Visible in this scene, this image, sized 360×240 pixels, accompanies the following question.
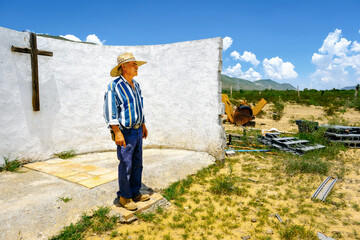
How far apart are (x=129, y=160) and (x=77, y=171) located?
67.1 inches

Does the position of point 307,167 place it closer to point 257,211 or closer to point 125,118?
point 257,211

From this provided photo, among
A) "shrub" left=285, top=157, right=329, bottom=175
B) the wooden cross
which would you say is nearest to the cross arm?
the wooden cross

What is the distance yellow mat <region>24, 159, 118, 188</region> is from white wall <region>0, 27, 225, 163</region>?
437mm

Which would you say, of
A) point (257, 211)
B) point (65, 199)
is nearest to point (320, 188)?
point (257, 211)

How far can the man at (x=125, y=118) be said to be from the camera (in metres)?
2.72

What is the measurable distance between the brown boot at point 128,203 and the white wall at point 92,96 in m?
2.71

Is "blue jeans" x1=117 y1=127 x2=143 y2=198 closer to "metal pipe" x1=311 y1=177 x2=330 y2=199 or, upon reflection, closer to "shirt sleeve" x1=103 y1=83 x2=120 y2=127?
"shirt sleeve" x1=103 y1=83 x2=120 y2=127

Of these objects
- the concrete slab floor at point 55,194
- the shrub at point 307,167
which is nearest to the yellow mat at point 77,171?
the concrete slab floor at point 55,194

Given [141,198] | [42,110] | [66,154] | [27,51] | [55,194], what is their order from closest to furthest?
[55,194]
[141,198]
[27,51]
[42,110]
[66,154]

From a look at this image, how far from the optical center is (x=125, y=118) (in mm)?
2797

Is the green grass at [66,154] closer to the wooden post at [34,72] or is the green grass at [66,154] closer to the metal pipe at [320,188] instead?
the wooden post at [34,72]

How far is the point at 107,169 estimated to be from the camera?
167 inches

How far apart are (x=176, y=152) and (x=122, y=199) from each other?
252 centimetres

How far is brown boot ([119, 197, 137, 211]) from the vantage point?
9.70 ft
